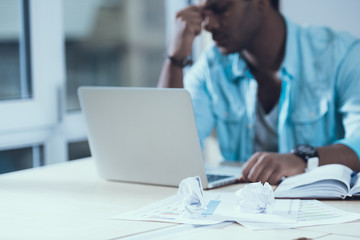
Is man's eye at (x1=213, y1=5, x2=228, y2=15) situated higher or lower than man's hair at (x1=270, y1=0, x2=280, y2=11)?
lower

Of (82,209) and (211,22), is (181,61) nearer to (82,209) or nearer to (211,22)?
(211,22)

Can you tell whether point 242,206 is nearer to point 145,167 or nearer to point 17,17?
point 145,167

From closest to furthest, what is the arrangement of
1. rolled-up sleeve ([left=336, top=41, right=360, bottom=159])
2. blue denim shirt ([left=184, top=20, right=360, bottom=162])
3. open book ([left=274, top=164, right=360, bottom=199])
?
open book ([left=274, top=164, right=360, bottom=199]) → rolled-up sleeve ([left=336, top=41, right=360, bottom=159]) → blue denim shirt ([left=184, top=20, right=360, bottom=162])

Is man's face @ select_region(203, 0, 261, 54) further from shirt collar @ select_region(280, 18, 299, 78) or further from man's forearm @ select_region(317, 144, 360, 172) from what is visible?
man's forearm @ select_region(317, 144, 360, 172)

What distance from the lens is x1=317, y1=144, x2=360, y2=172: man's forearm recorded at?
1465mm

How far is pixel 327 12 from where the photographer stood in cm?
233

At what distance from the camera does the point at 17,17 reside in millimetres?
1997

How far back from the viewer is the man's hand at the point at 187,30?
2.03 meters

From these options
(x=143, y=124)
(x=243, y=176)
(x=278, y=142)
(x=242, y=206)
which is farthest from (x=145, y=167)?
(x=278, y=142)

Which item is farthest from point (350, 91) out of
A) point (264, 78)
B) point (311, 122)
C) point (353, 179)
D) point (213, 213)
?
point (213, 213)

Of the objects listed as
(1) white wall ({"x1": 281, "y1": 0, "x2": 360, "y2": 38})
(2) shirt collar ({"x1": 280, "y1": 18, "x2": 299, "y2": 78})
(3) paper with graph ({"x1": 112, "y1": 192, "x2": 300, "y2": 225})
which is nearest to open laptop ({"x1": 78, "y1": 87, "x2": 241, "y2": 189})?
(3) paper with graph ({"x1": 112, "y1": 192, "x2": 300, "y2": 225})

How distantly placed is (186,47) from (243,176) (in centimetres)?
78

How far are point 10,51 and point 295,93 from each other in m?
1.07

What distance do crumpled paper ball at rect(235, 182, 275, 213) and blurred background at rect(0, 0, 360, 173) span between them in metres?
1.12
